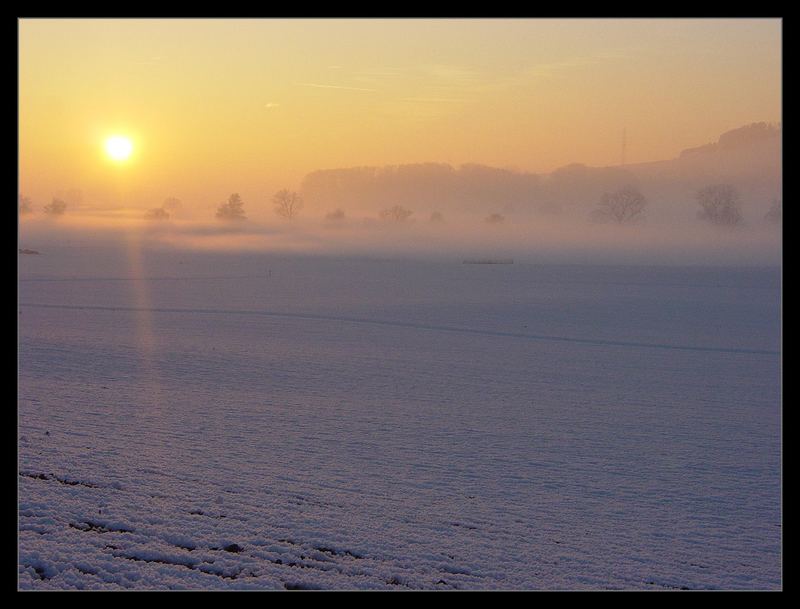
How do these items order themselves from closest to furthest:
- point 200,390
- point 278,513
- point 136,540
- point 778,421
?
point 136,540, point 278,513, point 778,421, point 200,390

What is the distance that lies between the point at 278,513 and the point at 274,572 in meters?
1.14

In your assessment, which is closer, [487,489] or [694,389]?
[487,489]

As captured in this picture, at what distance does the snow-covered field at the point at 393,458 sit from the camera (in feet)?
15.9

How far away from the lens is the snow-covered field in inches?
191

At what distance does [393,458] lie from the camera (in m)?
7.56

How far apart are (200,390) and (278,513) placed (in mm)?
5583

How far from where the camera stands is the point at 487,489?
21.8 feet

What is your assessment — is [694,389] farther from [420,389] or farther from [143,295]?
[143,295]
